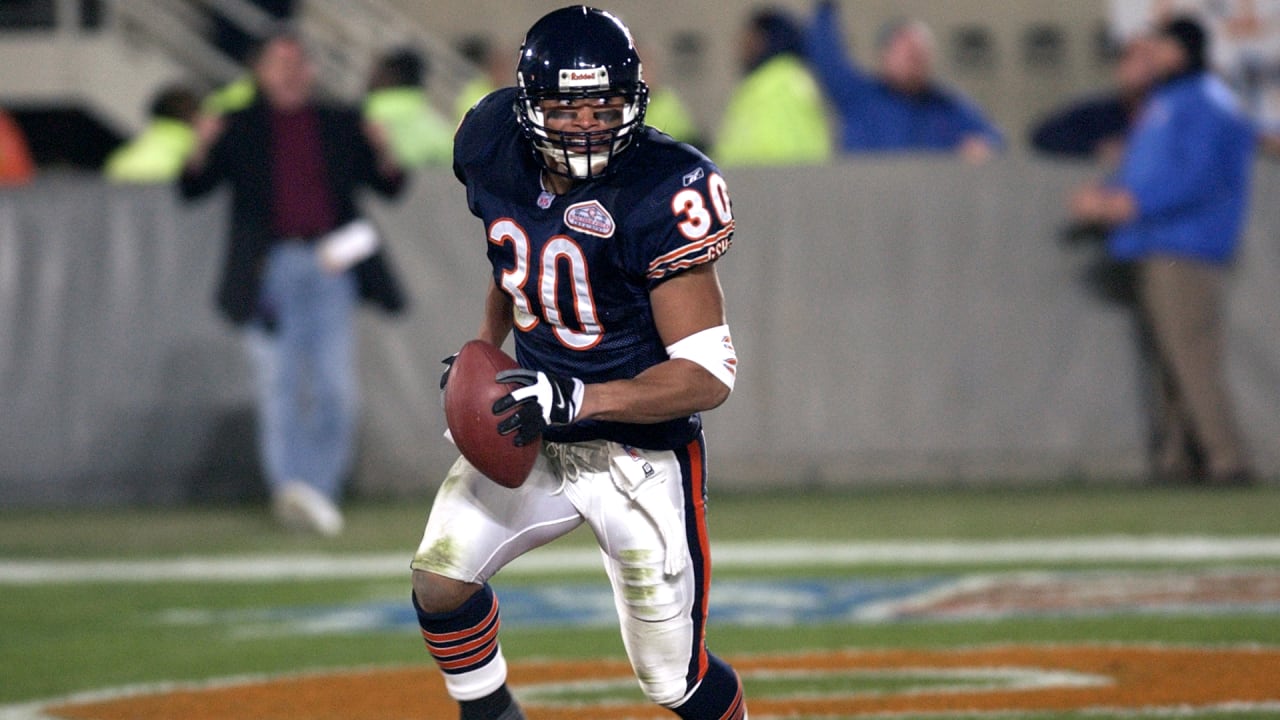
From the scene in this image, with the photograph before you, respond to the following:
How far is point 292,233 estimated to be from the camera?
27.5 feet

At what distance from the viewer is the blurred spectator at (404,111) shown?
10.1 metres

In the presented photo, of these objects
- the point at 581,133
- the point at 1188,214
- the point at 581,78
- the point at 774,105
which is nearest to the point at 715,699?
the point at 581,133

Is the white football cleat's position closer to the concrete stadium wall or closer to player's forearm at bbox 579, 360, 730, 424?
the concrete stadium wall

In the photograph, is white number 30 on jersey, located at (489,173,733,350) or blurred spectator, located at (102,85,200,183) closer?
white number 30 on jersey, located at (489,173,733,350)

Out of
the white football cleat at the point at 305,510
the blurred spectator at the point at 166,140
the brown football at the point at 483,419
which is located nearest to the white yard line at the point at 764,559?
the white football cleat at the point at 305,510

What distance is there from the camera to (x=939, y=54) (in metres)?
18.3

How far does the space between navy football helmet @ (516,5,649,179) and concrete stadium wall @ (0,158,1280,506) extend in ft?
18.7

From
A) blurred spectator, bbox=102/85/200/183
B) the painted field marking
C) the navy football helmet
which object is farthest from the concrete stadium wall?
the navy football helmet

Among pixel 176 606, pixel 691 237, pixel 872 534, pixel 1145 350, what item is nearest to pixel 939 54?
pixel 1145 350

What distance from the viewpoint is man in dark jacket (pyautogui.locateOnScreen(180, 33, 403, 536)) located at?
27.5 ft

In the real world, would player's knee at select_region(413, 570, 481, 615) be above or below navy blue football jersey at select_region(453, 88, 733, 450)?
below

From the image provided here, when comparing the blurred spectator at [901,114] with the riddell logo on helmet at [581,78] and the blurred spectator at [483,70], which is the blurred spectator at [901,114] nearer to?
the blurred spectator at [483,70]

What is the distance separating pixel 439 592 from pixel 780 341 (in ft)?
19.4

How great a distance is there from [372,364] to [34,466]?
5.62 feet
